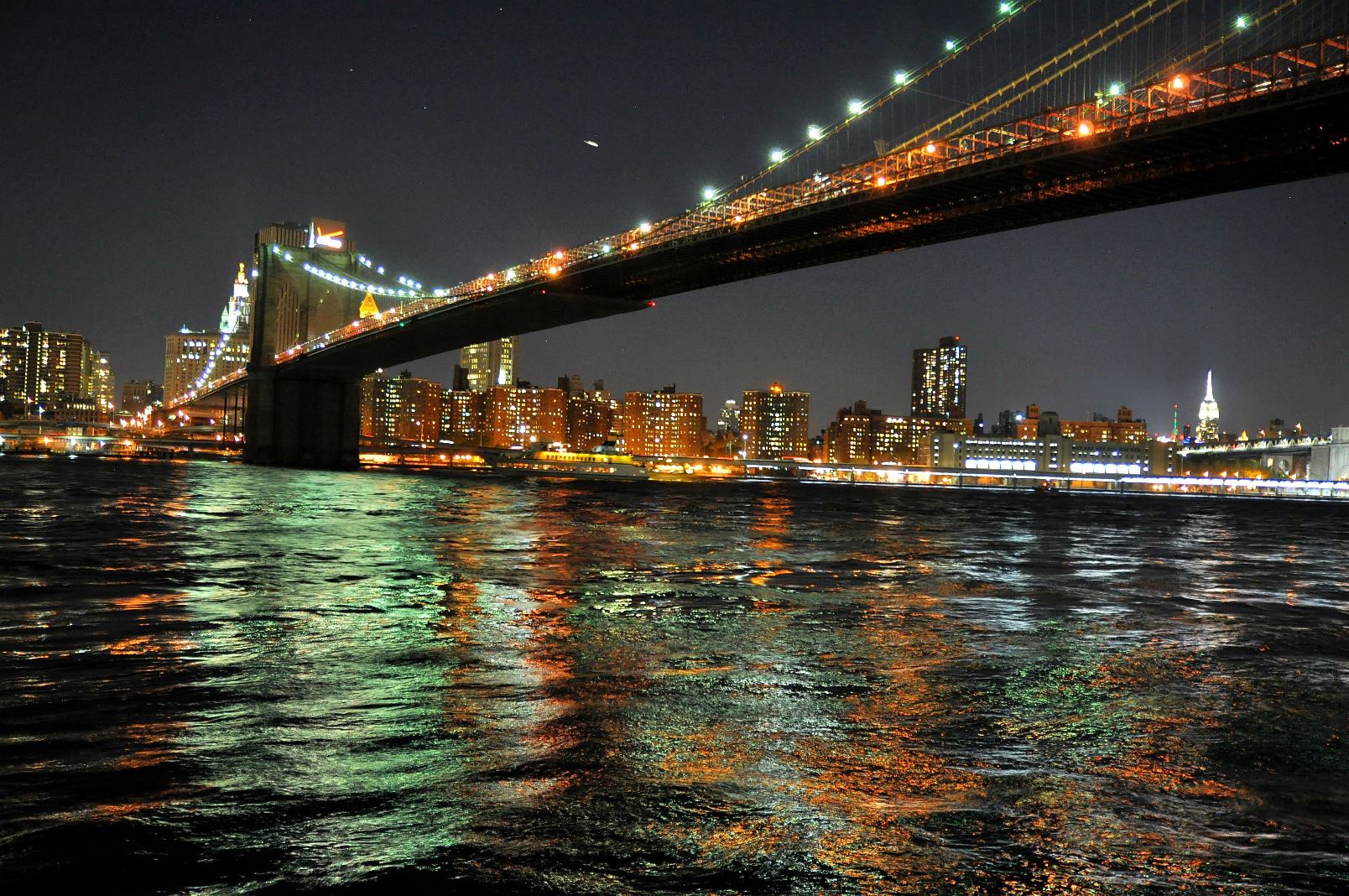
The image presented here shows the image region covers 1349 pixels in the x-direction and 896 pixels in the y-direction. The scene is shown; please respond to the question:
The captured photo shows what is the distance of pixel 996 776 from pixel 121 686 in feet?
15.3

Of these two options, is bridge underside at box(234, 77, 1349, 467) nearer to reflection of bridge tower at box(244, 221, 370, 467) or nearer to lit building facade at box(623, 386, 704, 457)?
reflection of bridge tower at box(244, 221, 370, 467)

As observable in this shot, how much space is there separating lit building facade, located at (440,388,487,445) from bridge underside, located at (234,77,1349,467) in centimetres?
12156

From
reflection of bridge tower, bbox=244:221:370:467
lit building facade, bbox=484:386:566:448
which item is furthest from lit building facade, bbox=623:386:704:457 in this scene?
reflection of bridge tower, bbox=244:221:370:467

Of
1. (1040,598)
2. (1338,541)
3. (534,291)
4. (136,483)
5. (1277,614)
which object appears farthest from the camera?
(534,291)

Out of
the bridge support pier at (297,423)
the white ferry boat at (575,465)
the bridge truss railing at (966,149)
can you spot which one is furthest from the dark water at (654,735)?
the white ferry boat at (575,465)

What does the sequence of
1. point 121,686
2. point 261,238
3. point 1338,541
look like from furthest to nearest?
1. point 261,238
2. point 1338,541
3. point 121,686

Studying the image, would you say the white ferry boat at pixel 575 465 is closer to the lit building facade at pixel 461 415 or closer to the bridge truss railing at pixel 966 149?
the bridge truss railing at pixel 966 149

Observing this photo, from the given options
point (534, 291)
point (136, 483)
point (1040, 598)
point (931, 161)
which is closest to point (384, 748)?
point (1040, 598)

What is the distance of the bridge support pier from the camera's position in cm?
6962

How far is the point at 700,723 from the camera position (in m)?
5.30

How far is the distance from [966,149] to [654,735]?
37015mm

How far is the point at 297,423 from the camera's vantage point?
7038 centimetres

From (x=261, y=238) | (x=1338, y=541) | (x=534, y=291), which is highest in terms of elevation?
(x=261, y=238)

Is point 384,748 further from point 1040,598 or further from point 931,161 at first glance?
point 931,161
